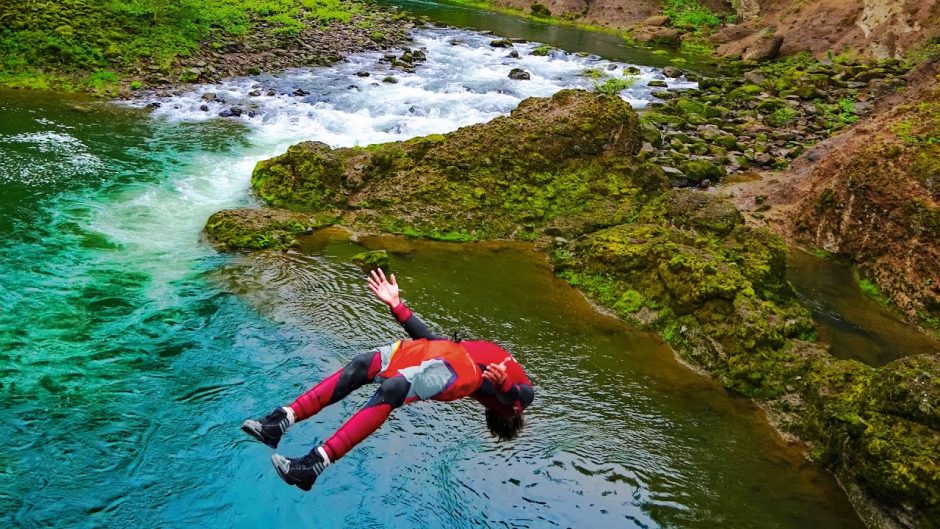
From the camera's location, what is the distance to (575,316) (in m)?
8.94

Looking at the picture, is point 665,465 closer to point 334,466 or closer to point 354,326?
point 334,466

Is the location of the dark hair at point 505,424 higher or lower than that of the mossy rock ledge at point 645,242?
lower

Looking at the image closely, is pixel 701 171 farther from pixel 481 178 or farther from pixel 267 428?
pixel 267 428

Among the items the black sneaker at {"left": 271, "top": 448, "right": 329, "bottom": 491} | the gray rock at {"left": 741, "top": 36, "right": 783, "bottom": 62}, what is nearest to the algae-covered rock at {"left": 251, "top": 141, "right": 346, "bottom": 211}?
the black sneaker at {"left": 271, "top": 448, "right": 329, "bottom": 491}

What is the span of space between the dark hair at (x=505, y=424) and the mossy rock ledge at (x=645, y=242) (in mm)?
3229

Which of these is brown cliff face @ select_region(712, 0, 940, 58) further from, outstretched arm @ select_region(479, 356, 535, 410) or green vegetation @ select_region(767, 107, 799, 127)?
outstretched arm @ select_region(479, 356, 535, 410)

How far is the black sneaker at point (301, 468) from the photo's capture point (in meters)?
4.65

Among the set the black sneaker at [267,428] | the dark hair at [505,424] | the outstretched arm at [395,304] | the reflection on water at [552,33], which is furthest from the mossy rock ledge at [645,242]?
the reflection on water at [552,33]

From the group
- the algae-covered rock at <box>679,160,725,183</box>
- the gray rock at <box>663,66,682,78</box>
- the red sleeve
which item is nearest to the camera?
the red sleeve

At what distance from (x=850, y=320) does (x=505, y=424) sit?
652cm

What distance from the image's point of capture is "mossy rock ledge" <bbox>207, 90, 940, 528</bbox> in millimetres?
6246

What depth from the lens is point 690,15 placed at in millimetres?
42406

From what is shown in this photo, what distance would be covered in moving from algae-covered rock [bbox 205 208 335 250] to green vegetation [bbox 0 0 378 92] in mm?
10909

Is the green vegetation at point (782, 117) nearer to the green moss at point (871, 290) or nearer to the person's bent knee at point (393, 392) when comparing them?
the green moss at point (871, 290)
